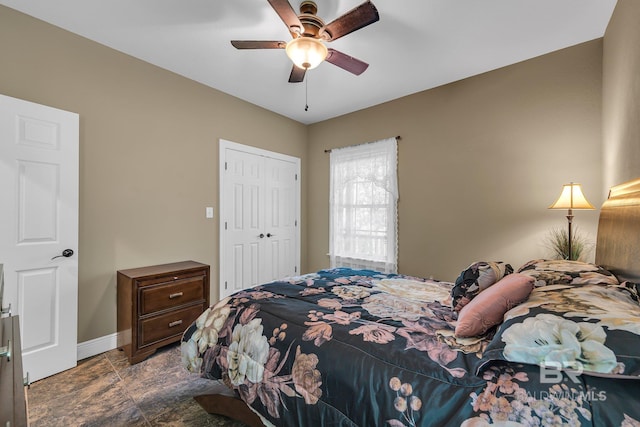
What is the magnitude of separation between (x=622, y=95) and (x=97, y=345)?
4.56 metres

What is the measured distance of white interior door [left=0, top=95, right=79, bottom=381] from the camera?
2.00 meters

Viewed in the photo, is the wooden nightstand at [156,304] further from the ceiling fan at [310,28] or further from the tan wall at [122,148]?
the ceiling fan at [310,28]

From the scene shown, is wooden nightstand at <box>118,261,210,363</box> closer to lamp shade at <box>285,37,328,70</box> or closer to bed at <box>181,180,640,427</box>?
bed at <box>181,180,640,427</box>

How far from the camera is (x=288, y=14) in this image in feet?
5.67

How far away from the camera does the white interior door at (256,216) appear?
11.6ft

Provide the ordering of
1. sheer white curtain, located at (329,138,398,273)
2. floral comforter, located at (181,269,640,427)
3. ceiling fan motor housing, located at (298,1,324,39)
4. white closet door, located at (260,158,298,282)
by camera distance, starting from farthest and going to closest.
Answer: white closet door, located at (260,158,298,282) → sheer white curtain, located at (329,138,398,273) → ceiling fan motor housing, located at (298,1,324,39) → floral comforter, located at (181,269,640,427)

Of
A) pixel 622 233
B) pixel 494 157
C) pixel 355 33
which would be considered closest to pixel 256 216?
pixel 355 33

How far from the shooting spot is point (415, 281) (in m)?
2.28

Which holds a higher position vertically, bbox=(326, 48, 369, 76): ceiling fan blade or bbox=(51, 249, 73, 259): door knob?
bbox=(326, 48, 369, 76): ceiling fan blade

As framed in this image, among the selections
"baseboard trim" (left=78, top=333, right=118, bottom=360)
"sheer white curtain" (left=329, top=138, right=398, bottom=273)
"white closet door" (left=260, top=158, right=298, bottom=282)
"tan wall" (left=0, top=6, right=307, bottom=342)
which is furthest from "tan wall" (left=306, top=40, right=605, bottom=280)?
"baseboard trim" (left=78, top=333, right=118, bottom=360)

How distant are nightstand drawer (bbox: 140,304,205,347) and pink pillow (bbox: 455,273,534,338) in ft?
7.97

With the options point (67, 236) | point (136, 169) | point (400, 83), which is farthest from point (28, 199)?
point (400, 83)

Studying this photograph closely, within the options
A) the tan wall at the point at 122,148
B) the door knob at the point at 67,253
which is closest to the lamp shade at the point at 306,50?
the tan wall at the point at 122,148

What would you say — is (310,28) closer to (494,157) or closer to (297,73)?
(297,73)
